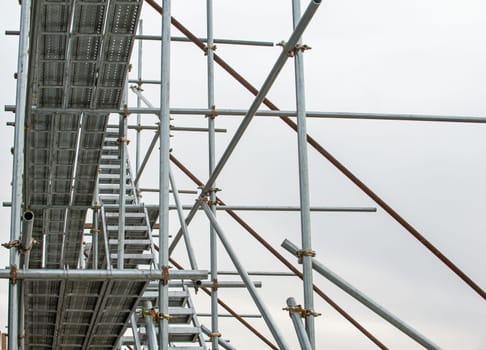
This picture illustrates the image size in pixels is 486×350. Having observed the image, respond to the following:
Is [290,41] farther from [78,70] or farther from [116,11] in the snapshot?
[78,70]

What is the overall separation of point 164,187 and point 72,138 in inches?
108

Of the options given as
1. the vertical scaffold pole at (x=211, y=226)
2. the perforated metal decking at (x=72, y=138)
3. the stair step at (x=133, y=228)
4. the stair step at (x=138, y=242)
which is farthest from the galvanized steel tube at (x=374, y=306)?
the stair step at (x=133, y=228)

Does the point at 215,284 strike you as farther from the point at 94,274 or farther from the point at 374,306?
the point at 374,306

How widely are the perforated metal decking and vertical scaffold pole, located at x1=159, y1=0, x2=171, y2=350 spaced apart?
0.53 metres

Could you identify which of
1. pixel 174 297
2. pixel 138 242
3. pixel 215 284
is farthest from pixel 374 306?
pixel 138 242

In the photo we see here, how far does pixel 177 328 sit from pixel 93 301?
4.65 ft

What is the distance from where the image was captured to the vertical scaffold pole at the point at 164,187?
20.9 ft

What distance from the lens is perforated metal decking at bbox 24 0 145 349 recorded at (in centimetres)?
736

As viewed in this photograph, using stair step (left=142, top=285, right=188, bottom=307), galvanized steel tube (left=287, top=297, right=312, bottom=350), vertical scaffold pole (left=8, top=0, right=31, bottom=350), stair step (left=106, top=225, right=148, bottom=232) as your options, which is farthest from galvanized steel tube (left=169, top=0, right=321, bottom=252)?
stair step (left=106, top=225, right=148, bottom=232)

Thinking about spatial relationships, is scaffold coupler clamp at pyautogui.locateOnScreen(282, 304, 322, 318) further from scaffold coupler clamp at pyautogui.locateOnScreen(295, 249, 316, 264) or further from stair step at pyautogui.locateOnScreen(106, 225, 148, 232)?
stair step at pyautogui.locateOnScreen(106, 225, 148, 232)

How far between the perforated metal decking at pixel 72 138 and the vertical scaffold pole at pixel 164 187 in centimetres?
53

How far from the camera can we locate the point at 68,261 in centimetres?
1235

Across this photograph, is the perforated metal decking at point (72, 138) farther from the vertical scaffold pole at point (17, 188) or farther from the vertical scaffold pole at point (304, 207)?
the vertical scaffold pole at point (304, 207)

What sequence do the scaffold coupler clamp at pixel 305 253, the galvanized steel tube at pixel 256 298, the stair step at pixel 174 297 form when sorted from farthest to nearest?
the stair step at pixel 174 297
the galvanized steel tube at pixel 256 298
the scaffold coupler clamp at pixel 305 253
